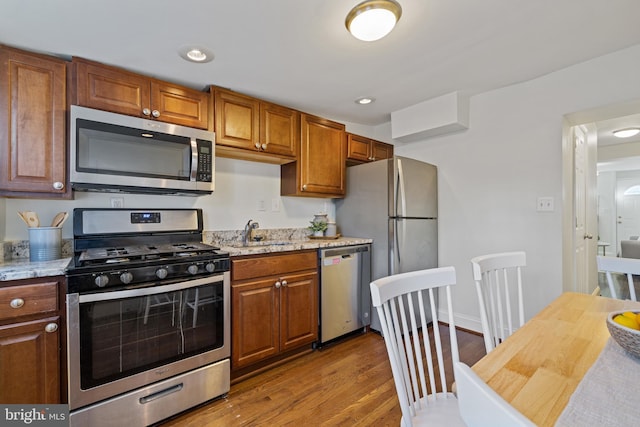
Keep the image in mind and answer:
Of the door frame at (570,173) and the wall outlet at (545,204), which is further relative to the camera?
the wall outlet at (545,204)

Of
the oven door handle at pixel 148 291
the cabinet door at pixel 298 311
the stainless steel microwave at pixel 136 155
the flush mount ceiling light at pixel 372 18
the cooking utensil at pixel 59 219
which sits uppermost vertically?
the flush mount ceiling light at pixel 372 18

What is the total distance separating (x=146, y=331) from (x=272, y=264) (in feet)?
2.85

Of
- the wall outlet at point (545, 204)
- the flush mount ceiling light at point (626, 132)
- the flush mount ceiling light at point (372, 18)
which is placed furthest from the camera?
the flush mount ceiling light at point (626, 132)

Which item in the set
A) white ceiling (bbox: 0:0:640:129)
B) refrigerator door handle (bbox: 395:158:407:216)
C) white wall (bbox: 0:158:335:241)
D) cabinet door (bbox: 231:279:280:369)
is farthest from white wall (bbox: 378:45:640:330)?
cabinet door (bbox: 231:279:280:369)

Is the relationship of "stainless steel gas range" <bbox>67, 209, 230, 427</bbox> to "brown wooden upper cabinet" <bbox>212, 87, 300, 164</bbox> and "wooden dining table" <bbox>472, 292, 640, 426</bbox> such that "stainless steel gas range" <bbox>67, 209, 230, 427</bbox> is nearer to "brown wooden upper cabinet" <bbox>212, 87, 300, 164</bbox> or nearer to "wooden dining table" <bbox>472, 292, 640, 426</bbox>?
"brown wooden upper cabinet" <bbox>212, 87, 300, 164</bbox>

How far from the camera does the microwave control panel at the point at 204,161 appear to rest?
2.12 m

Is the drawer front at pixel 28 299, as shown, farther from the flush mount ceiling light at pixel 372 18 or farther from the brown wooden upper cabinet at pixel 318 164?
the flush mount ceiling light at pixel 372 18

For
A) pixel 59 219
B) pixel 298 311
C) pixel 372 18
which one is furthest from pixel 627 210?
pixel 59 219

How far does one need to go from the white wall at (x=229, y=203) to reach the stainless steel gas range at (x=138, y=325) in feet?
0.44

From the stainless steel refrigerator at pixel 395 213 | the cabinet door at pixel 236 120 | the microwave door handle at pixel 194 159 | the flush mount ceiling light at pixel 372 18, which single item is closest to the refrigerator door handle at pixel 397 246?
the stainless steel refrigerator at pixel 395 213

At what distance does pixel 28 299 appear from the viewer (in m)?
1.37

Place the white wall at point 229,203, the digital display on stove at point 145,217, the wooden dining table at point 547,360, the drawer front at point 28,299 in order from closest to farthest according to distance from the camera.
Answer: the wooden dining table at point 547,360 → the drawer front at point 28,299 → the white wall at point 229,203 → the digital display on stove at point 145,217

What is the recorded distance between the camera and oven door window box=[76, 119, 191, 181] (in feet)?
5.76

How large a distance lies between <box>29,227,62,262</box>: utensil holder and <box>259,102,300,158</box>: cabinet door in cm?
148
